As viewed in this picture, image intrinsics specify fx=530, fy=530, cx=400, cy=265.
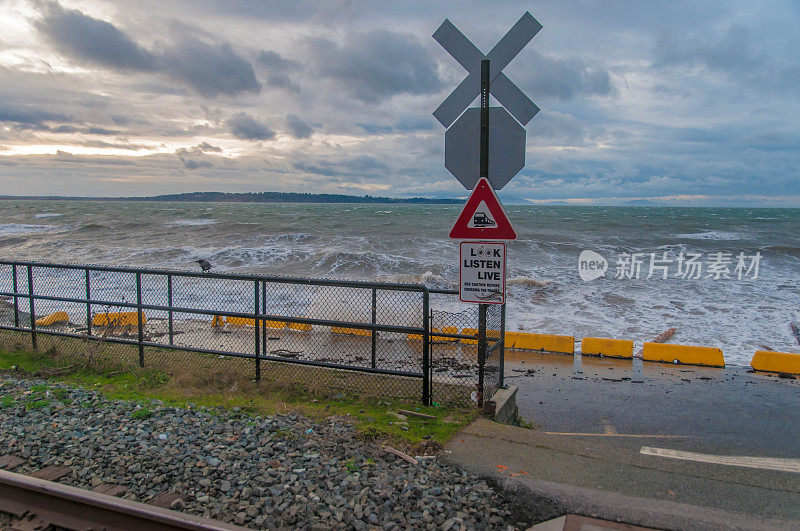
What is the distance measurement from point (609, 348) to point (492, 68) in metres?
7.82

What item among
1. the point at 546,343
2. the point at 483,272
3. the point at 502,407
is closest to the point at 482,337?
the point at 483,272

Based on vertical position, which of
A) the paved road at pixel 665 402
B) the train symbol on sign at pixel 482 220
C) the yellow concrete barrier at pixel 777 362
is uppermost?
the train symbol on sign at pixel 482 220

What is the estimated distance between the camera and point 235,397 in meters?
6.27

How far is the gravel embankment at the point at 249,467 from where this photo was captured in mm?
3754

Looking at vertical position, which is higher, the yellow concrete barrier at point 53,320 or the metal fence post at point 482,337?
the metal fence post at point 482,337

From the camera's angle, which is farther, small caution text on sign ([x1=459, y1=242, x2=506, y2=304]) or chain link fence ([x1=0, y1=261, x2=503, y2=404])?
chain link fence ([x1=0, y1=261, x2=503, y2=404])

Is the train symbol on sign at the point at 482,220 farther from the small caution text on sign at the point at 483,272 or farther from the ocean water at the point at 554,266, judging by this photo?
the ocean water at the point at 554,266

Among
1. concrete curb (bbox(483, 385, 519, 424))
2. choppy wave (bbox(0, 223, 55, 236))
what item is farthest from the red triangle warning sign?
choppy wave (bbox(0, 223, 55, 236))

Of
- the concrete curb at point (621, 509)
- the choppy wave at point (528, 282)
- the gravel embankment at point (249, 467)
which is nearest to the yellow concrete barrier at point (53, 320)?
the gravel embankment at point (249, 467)

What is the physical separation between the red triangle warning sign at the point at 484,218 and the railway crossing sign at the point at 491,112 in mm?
238

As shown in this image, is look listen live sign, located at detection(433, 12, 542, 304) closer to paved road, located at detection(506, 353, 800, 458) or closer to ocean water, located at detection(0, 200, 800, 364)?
paved road, located at detection(506, 353, 800, 458)

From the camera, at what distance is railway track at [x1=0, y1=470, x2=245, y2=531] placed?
11.7 feet

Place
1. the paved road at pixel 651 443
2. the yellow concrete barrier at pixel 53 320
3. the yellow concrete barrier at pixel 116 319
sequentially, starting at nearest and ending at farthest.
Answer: the paved road at pixel 651 443 → the yellow concrete barrier at pixel 116 319 → the yellow concrete barrier at pixel 53 320

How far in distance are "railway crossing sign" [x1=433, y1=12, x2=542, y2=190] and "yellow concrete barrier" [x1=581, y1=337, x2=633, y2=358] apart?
7.23 meters
